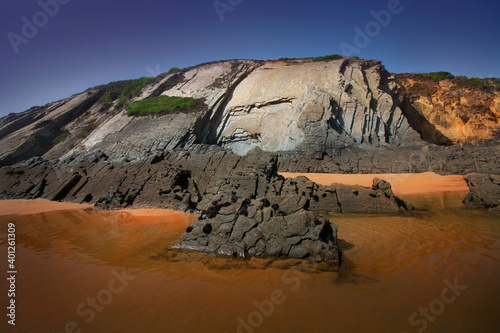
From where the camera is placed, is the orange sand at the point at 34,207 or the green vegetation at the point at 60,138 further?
the green vegetation at the point at 60,138

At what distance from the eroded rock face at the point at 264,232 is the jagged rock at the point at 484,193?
6905 millimetres

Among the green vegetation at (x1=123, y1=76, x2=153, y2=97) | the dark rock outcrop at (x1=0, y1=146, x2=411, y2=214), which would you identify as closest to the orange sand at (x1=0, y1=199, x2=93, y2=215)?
the dark rock outcrop at (x1=0, y1=146, x2=411, y2=214)

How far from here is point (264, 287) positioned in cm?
348

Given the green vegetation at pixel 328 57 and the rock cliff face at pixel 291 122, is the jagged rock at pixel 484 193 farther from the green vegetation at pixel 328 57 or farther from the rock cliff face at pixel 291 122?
the green vegetation at pixel 328 57

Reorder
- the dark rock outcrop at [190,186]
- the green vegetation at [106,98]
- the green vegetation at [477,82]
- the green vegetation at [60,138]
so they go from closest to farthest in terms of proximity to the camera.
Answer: the dark rock outcrop at [190,186]
the green vegetation at [477,82]
the green vegetation at [60,138]
the green vegetation at [106,98]

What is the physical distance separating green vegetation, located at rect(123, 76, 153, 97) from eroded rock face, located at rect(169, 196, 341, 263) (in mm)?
34858

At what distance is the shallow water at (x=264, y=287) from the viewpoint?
2.67m

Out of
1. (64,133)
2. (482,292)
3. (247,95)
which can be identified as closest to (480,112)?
(247,95)

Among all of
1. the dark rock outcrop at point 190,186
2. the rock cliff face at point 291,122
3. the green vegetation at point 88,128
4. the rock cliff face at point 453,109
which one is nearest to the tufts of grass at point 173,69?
the rock cliff face at point 291,122

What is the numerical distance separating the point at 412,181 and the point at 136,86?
1448 inches

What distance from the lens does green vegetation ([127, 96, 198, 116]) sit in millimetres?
27688

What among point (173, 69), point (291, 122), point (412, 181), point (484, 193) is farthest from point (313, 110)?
point (173, 69)

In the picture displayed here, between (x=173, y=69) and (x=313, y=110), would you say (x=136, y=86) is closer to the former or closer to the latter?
(x=173, y=69)

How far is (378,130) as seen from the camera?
23.6 meters
